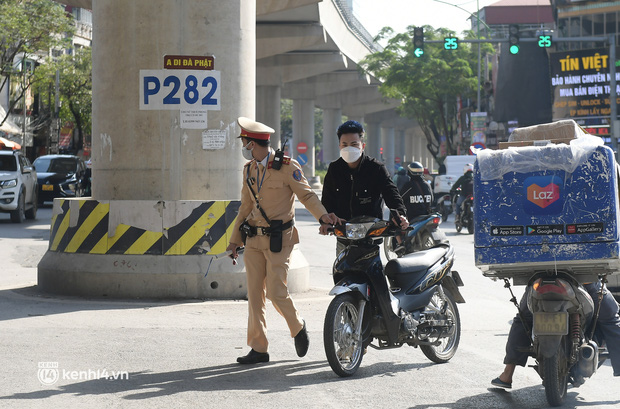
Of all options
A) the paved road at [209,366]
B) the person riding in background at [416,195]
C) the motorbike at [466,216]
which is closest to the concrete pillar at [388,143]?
the motorbike at [466,216]

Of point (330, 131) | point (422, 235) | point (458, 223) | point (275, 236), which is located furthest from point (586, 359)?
point (330, 131)

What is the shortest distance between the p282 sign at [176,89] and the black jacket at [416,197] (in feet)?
15.3

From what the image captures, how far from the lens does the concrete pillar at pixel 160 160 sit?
36.1 ft

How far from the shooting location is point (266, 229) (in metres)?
7.54

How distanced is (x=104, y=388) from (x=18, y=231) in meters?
16.2

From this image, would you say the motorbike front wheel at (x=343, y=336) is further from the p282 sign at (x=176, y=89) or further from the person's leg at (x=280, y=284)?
the p282 sign at (x=176, y=89)

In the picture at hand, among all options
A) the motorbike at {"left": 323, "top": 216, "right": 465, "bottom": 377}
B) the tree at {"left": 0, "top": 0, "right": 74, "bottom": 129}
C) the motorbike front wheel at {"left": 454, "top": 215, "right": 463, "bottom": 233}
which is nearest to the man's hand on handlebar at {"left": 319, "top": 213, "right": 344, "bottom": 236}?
the motorbike at {"left": 323, "top": 216, "right": 465, "bottom": 377}

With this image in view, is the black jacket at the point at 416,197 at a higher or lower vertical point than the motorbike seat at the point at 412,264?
higher

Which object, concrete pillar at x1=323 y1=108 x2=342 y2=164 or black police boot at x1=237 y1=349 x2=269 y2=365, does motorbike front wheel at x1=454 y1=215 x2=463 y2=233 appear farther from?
concrete pillar at x1=323 y1=108 x2=342 y2=164

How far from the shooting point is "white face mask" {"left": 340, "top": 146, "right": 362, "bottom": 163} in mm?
7359

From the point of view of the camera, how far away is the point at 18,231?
22.2 metres

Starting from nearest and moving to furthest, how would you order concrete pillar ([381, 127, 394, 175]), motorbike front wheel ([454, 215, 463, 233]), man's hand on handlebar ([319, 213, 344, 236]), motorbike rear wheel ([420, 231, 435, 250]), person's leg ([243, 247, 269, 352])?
man's hand on handlebar ([319, 213, 344, 236]) < person's leg ([243, 247, 269, 352]) < motorbike rear wheel ([420, 231, 435, 250]) < motorbike front wheel ([454, 215, 463, 233]) < concrete pillar ([381, 127, 394, 175])

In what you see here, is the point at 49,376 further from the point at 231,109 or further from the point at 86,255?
the point at 231,109

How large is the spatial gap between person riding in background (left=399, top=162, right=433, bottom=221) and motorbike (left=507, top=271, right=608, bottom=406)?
8.93m
